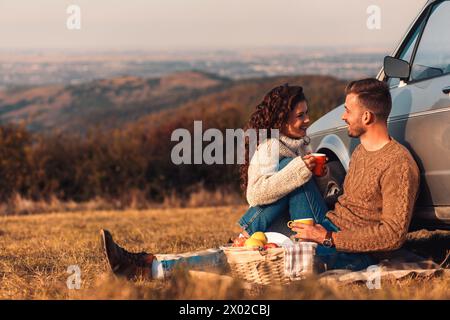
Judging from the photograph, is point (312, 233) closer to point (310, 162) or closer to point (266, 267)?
point (266, 267)

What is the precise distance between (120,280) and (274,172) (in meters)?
1.48

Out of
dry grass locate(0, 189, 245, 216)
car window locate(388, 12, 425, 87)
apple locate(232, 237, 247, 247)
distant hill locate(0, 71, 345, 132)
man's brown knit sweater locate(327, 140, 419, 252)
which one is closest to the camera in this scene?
man's brown knit sweater locate(327, 140, 419, 252)

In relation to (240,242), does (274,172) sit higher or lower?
higher

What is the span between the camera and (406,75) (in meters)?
5.50

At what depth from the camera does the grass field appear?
3.86 metres

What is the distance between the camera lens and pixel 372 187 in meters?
4.85

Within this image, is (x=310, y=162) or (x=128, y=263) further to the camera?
(x=310, y=162)

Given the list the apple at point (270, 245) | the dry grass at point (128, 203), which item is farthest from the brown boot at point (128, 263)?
the dry grass at point (128, 203)

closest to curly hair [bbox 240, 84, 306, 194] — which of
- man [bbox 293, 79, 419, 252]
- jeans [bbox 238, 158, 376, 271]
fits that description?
jeans [bbox 238, 158, 376, 271]

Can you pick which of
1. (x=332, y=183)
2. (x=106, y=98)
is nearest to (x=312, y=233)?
(x=332, y=183)

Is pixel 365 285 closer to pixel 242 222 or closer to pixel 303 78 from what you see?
pixel 242 222

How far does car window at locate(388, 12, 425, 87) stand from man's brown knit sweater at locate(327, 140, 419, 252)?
1.10 metres

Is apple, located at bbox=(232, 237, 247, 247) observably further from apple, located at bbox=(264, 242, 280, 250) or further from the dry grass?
the dry grass
